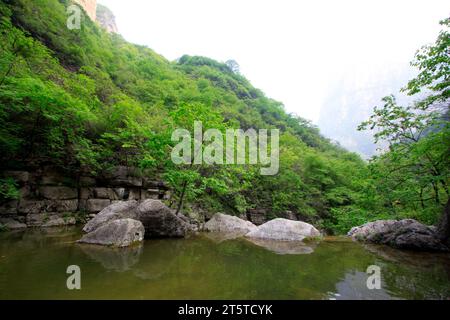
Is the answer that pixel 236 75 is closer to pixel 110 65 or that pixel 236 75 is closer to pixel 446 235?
pixel 110 65

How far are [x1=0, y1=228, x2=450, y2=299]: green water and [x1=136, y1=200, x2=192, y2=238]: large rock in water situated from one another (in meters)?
Answer: 1.45

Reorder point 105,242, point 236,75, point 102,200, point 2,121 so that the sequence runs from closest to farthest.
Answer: point 105,242
point 2,121
point 102,200
point 236,75

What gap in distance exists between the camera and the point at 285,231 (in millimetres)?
9070

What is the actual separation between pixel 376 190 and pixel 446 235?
370 cm

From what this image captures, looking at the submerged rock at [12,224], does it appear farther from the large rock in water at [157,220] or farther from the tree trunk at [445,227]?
the tree trunk at [445,227]

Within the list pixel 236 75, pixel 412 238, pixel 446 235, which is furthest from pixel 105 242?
pixel 236 75

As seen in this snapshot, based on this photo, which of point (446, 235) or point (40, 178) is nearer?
point (446, 235)

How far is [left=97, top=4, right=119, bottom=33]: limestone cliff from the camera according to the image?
73562 millimetres

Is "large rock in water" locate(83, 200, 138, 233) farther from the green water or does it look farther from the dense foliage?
the dense foliage

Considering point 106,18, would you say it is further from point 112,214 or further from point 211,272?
point 211,272

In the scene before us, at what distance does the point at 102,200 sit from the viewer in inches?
474

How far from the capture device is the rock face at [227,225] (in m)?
11.6

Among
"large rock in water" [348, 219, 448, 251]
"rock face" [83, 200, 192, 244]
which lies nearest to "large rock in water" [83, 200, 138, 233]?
"rock face" [83, 200, 192, 244]

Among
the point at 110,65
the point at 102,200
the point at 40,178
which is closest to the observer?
the point at 40,178
